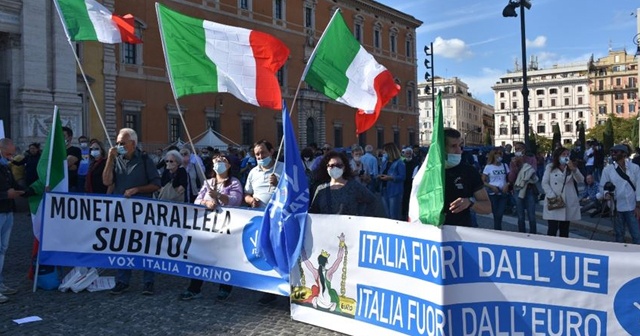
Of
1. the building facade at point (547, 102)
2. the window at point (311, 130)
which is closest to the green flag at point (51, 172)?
the window at point (311, 130)

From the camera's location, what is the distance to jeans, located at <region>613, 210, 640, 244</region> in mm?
8094

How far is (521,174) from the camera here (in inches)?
370

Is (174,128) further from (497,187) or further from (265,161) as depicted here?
(265,161)

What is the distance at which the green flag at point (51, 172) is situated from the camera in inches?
253

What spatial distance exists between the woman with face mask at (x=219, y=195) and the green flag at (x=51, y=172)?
5.87 ft

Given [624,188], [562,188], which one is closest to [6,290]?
[562,188]

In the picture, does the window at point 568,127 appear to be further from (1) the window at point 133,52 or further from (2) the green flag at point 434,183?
(2) the green flag at point 434,183

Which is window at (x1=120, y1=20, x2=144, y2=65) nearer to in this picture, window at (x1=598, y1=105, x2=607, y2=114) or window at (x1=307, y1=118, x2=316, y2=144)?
window at (x1=307, y1=118, x2=316, y2=144)

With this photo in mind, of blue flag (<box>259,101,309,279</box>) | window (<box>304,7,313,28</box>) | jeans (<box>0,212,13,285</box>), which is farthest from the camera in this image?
window (<box>304,7,313,28</box>)

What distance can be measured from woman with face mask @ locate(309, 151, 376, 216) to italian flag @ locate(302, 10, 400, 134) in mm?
951

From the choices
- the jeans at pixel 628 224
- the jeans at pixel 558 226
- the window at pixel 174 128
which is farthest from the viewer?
the window at pixel 174 128

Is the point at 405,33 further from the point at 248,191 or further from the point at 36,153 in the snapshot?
the point at 248,191

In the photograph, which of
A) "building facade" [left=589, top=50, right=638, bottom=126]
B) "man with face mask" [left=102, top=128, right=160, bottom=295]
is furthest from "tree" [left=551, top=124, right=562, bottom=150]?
"building facade" [left=589, top=50, right=638, bottom=126]

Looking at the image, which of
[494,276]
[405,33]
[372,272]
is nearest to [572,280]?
[494,276]
